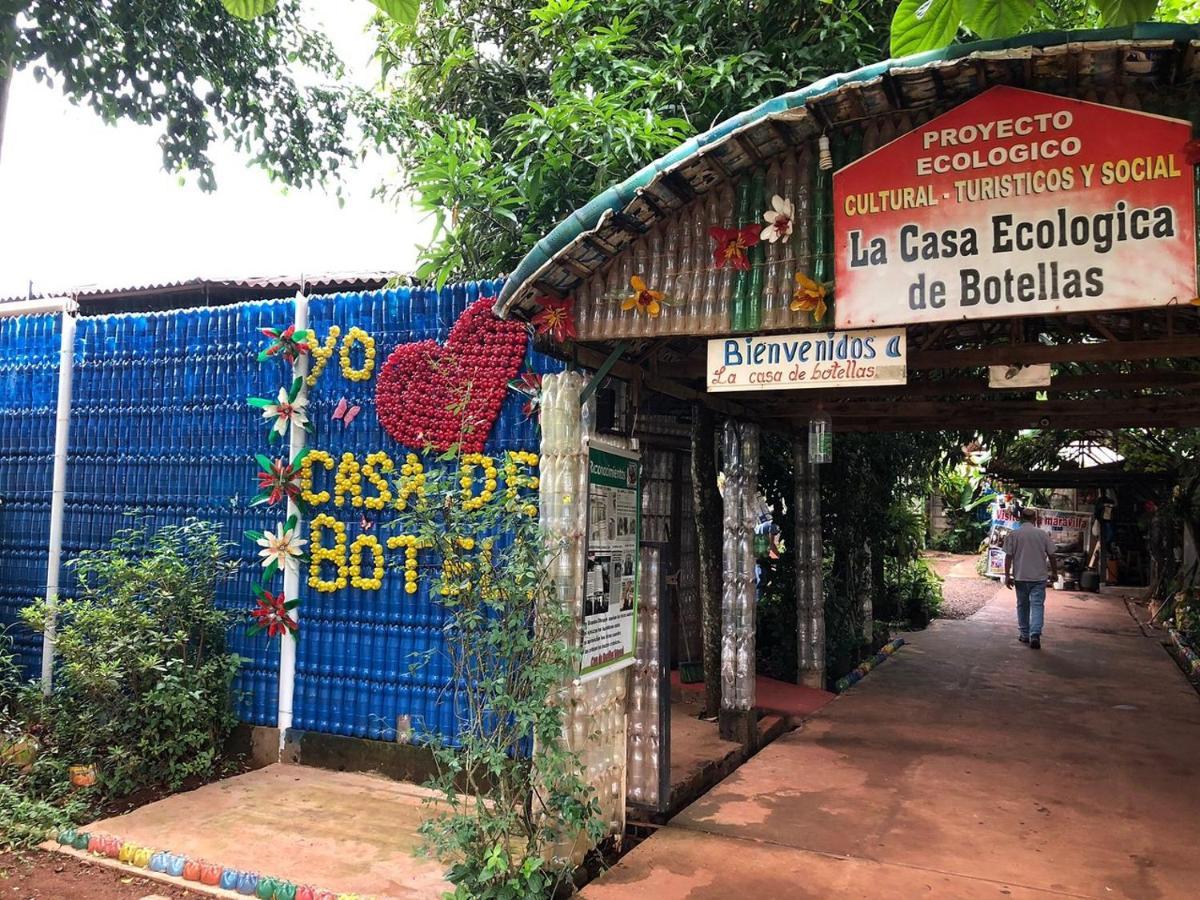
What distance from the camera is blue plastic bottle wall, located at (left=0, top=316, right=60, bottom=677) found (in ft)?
22.1

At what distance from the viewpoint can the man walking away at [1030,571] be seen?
36.9 ft

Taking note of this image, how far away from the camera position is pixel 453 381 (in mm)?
5293

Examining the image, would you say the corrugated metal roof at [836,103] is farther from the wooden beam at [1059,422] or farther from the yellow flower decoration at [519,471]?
the wooden beam at [1059,422]

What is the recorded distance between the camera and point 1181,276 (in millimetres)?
3217

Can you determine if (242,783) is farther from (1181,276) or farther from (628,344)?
(1181,276)

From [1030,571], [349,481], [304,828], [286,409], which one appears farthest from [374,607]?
[1030,571]

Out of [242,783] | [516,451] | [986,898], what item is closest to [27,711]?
[242,783]

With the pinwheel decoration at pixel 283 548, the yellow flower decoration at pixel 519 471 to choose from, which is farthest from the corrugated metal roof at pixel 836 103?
the pinwheel decoration at pixel 283 548

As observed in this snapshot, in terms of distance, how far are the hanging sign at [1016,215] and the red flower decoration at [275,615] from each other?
3.99 meters

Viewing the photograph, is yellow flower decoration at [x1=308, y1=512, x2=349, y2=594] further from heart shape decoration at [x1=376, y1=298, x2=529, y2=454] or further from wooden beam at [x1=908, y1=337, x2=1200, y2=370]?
wooden beam at [x1=908, y1=337, x2=1200, y2=370]

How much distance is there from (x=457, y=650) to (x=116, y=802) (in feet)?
7.55

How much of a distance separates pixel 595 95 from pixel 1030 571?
332 inches

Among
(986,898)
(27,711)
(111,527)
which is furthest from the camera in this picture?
(111,527)

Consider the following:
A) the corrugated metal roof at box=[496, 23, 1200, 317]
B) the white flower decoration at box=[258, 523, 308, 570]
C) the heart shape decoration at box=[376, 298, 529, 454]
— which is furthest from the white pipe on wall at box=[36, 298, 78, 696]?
the corrugated metal roof at box=[496, 23, 1200, 317]
